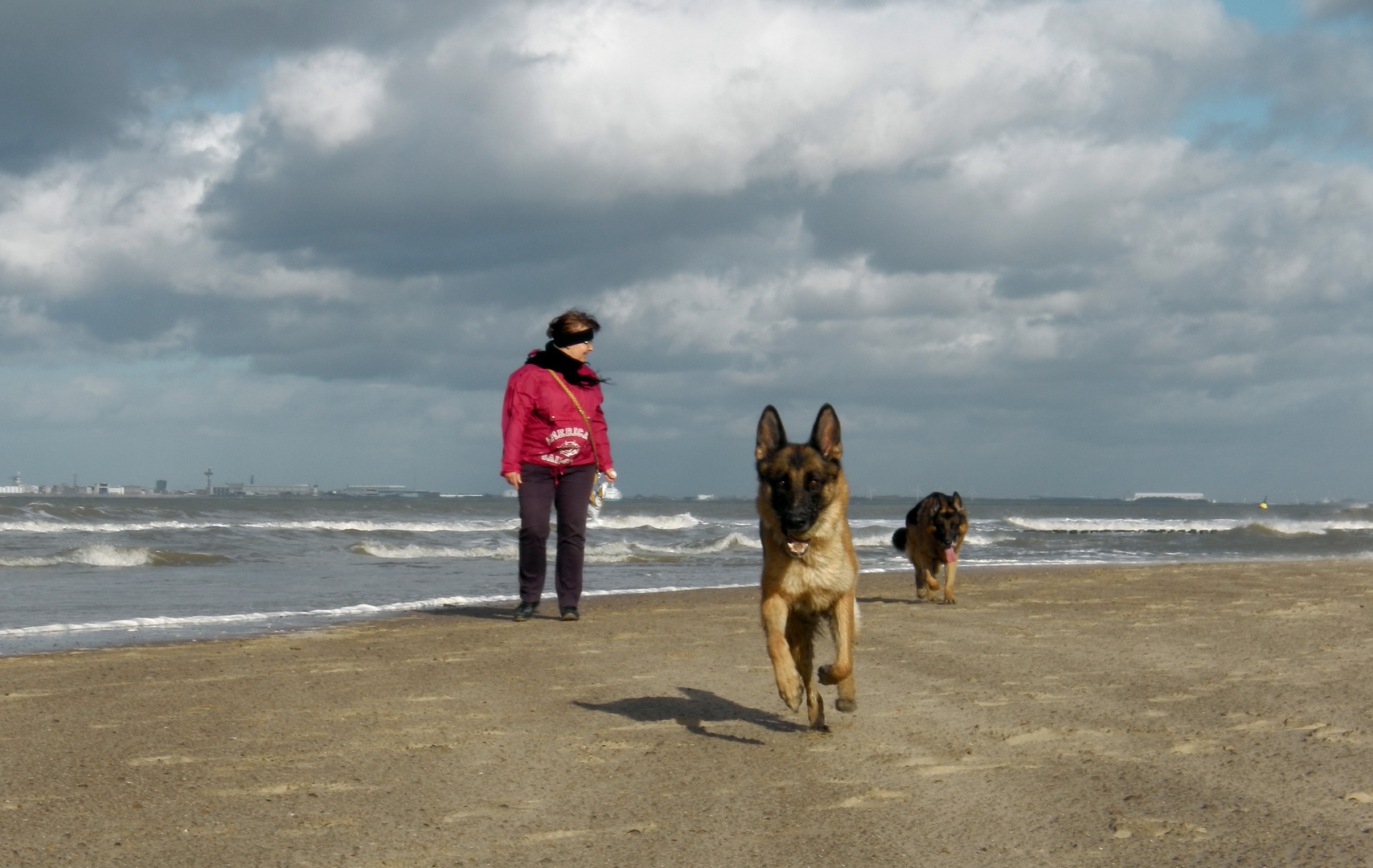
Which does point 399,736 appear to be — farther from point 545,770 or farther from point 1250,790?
point 1250,790

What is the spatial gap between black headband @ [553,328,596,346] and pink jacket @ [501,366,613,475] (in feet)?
0.81

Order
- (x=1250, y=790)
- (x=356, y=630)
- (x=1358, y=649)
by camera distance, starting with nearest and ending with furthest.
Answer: (x=1250, y=790), (x=1358, y=649), (x=356, y=630)

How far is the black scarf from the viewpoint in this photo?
31.6 ft

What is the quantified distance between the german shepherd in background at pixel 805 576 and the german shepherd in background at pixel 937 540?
266 inches

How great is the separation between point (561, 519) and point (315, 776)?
548cm

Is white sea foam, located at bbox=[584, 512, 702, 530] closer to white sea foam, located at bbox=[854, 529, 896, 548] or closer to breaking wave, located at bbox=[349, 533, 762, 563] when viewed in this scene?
white sea foam, located at bbox=[854, 529, 896, 548]

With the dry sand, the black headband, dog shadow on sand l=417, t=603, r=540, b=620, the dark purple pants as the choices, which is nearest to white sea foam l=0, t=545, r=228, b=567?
dog shadow on sand l=417, t=603, r=540, b=620

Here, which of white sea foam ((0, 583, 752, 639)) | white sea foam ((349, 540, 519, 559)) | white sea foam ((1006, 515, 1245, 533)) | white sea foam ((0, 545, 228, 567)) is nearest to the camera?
white sea foam ((0, 583, 752, 639))

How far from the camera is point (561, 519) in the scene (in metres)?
9.91

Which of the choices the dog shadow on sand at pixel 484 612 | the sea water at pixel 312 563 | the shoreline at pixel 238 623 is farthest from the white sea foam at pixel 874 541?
the dog shadow on sand at pixel 484 612

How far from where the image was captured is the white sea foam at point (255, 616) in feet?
32.5

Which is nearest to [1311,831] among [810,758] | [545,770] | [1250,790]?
[1250,790]

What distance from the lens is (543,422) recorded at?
9547 mm

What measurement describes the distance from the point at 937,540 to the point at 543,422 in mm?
4929
